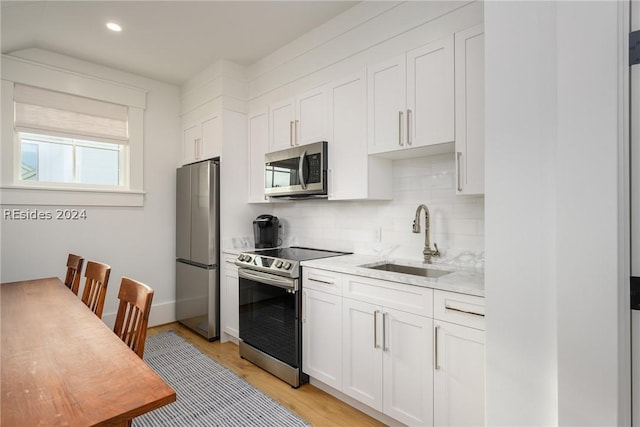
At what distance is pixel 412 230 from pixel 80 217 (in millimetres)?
3272

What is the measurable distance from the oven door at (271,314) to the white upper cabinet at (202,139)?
1398mm

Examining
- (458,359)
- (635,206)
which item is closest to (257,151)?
(458,359)

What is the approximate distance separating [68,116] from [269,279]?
2734 mm

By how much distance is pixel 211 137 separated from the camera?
3520 mm

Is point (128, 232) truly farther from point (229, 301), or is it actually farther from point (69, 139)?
point (229, 301)

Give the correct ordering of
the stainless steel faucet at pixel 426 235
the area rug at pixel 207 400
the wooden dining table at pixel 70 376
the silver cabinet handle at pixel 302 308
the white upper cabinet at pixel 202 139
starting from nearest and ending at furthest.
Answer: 1. the wooden dining table at pixel 70 376
2. the area rug at pixel 207 400
3. the stainless steel faucet at pixel 426 235
4. the silver cabinet handle at pixel 302 308
5. the white upper cabinet at pixel 202 139

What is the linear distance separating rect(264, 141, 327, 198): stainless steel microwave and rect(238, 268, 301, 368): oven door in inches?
29.2

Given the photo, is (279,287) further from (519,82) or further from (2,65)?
(2,65)

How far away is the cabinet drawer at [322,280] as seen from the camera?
2.20 m

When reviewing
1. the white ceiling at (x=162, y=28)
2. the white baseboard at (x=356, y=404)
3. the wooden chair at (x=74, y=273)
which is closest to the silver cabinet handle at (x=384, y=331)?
the white baseboard at (x=356, y=404)

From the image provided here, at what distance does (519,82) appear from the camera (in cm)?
131

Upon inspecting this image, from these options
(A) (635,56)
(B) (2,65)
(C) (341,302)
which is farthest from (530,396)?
(B) (2,65)

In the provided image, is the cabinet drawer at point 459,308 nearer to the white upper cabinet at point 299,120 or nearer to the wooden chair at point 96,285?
the white upper cabinet at point 299,120

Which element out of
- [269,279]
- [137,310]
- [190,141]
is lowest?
[269,279]
